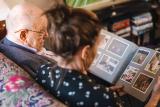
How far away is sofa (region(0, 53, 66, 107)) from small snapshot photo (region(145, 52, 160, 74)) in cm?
57

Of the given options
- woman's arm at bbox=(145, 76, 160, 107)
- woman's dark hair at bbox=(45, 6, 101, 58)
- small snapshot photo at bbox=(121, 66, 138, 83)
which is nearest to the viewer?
woman's dark hair at bbox=(45, 6, 101, 58)

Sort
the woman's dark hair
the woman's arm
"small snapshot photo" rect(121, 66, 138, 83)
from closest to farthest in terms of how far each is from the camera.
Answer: the woman's dark hair → the woman's arm → "small snapshot photo" rect(121, 66, 138, 83)

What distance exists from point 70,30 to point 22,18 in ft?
1.87

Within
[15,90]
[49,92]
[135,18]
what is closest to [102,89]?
[49,92]

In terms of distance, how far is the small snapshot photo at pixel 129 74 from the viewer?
1.66m

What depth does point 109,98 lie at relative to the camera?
4.25 feet

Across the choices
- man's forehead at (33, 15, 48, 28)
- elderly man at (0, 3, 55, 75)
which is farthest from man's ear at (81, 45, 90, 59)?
man's forehead at (33, 15, 48, 28)

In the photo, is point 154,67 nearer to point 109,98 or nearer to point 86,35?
point 109,98

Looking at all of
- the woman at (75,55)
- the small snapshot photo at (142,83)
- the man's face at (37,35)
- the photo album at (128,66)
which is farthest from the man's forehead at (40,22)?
the small snapshot photo at (142,83)

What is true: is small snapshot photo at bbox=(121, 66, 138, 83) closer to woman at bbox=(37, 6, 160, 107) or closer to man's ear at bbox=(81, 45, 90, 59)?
woman at bbox=(37, 6, 160, 107)

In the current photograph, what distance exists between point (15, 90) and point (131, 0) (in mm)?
2006

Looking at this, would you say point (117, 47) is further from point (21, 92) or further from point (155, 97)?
point (21, 92)

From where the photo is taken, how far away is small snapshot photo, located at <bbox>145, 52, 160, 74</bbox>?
5.33ft

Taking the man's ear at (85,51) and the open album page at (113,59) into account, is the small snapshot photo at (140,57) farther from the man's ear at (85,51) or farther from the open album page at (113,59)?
the man's ear at (85,51)
